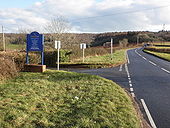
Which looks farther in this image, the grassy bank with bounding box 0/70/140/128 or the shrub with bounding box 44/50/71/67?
the shrub with bounding box 44/50/71/67

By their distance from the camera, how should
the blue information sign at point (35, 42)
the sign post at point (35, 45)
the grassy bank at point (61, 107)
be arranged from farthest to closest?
1. the blue information sign at point (35, 42)
2. the sign post at point (35, 45)
3. the grassy bank at point (61, 107)

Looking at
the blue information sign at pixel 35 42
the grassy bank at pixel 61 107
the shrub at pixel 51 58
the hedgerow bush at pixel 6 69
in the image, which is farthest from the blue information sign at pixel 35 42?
the shrub at pixel 51 58

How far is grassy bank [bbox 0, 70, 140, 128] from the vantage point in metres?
4.34

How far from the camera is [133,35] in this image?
395ft

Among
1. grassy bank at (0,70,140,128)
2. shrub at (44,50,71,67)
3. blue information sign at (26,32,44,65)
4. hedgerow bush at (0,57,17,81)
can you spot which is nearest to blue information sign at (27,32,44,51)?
blue information sign at (26,32,44,65)

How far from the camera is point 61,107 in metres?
5.45

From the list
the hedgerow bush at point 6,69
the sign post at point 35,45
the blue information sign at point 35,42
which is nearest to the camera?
the hedgerow bush at point 6,69

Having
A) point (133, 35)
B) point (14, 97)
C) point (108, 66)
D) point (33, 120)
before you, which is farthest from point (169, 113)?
point (133, 35)

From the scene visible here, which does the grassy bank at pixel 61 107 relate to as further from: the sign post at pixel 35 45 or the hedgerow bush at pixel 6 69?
the sign post at pixel 35 45

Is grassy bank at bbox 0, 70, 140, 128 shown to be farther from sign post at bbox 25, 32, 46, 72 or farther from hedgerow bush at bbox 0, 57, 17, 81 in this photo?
sign post at bbox 25, 32, 46, 72

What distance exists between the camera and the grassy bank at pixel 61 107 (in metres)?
4.34

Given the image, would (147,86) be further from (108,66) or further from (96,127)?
(108,66)

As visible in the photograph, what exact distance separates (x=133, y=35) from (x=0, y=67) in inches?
4679

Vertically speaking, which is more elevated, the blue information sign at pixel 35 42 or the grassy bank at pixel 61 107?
the blue information sign at pixel 35 42
